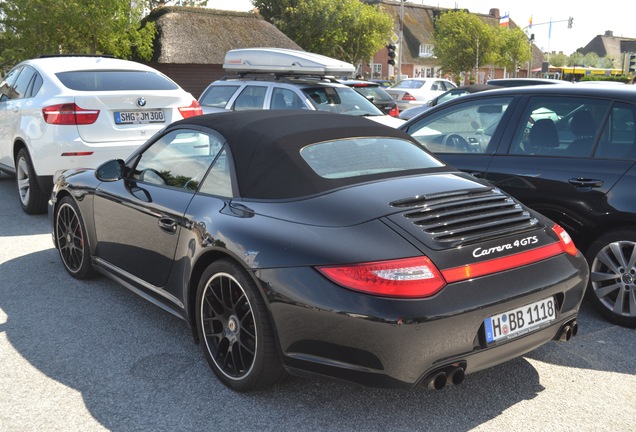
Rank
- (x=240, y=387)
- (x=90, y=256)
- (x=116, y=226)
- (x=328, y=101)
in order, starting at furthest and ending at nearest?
(x=328, y=101) → (x=90, y=256) → (x=116, y=226) → (x=240, y=387)

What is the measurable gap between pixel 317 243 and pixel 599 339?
2.30 meters

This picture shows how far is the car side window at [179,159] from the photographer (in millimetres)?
4090

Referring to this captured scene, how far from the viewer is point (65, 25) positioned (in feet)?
77.2

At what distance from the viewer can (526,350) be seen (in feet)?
10.9

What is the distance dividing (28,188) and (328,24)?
129 ft

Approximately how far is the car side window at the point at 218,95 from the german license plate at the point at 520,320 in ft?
30.5

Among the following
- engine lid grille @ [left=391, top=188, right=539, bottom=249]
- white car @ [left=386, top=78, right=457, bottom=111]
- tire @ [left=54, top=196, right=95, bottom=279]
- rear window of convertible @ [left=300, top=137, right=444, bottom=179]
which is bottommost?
white car @ [left=386, top=78, right=457, bottom=111]

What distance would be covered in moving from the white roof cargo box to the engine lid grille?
8473 mm

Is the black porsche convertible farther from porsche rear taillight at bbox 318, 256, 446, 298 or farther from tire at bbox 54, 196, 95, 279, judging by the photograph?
tire at bbox 54, 196, 95, 279

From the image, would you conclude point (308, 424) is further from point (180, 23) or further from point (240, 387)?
point (180, 23)

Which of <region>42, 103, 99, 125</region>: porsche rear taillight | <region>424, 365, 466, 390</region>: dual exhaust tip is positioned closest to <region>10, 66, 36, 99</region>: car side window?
<region>42, 103, 99, 125</region>: porsche rear taillight

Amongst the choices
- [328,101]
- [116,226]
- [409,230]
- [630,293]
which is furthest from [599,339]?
[328,101]

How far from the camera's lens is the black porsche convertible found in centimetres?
299

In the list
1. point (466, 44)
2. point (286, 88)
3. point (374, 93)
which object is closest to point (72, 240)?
point (286, 88)
